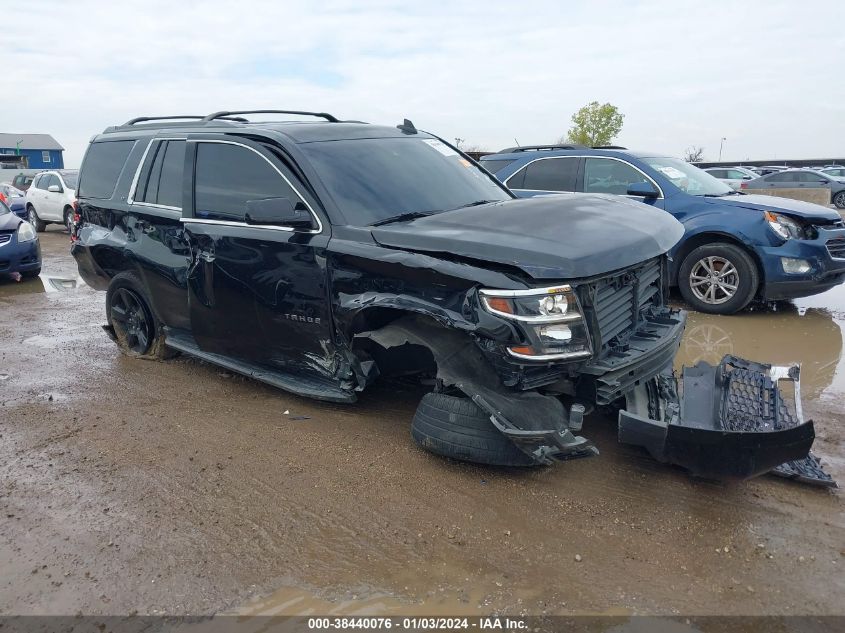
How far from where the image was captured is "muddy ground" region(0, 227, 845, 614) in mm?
2789

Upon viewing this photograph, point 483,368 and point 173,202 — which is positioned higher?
point 173,202

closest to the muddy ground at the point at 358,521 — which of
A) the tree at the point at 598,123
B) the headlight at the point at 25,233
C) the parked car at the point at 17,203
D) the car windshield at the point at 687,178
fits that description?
the car windshield at the point at 687,178

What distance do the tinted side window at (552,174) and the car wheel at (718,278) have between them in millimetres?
1781

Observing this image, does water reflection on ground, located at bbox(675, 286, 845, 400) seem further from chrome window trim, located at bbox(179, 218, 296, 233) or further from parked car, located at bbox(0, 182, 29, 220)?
parked car, located at bbox(0, 182, 29, 220)

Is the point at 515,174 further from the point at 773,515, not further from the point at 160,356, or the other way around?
the point at 773,515

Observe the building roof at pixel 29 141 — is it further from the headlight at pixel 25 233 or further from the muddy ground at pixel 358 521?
the muddy ground at pixel 358 521

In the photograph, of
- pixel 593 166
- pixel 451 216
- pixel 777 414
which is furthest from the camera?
pixel 593 166

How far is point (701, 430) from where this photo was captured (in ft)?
9.98

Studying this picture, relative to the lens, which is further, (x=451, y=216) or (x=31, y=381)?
(x=31, y=381)

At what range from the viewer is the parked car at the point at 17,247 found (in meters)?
9.86

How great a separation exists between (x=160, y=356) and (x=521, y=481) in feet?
12.0

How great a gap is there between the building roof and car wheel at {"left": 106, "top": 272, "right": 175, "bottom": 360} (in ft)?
279

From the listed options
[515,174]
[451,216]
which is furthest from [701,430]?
[515,174]

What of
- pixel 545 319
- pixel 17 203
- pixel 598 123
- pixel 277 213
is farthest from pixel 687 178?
pixel 598 123
